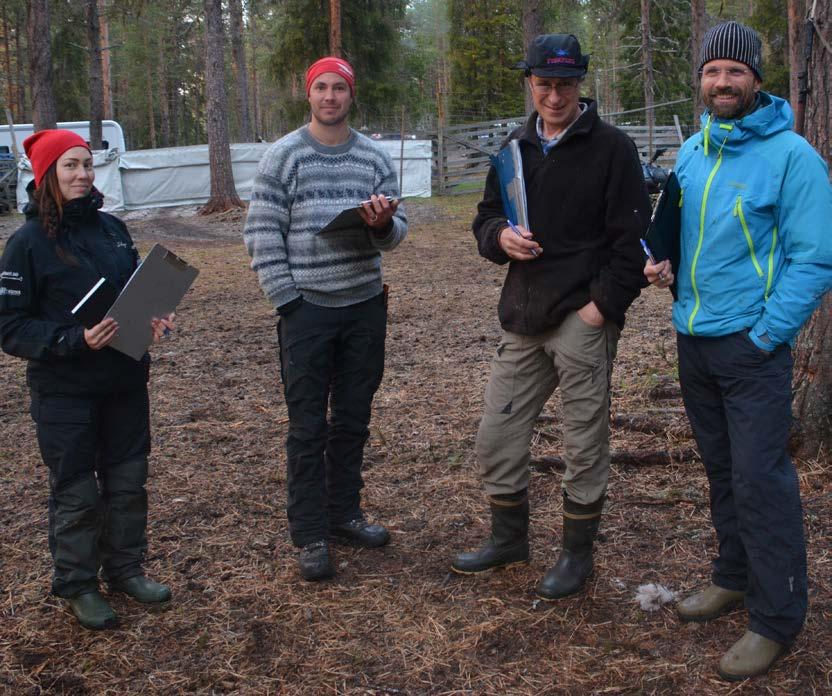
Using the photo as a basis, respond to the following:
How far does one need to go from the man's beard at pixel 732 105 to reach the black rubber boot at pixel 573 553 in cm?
147

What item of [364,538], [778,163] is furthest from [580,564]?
[778,163]

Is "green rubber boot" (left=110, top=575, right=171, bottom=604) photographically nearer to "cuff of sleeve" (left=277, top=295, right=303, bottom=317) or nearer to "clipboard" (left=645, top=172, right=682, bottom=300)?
"cuff of sleeve" (left=277, top=295, right=303, bottom=317)

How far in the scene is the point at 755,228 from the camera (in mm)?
2707

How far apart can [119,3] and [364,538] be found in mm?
21320

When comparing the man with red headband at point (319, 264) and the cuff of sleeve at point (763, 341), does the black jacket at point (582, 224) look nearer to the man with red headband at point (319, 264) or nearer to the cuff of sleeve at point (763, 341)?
the cuff of sleeve at point (763, 341)

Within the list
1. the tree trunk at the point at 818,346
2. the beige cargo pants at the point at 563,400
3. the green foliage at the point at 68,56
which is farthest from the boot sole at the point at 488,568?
the green foliage at the point at 68,56

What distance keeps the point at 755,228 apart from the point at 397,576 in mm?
1971

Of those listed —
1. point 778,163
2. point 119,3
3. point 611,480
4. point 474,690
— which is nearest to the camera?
point 778,163

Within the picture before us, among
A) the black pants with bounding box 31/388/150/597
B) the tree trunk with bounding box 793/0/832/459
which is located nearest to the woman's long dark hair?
the black pants with bounding box 31/388/150/597

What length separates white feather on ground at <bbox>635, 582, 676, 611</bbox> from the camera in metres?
3.24

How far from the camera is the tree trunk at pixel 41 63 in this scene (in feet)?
49.2

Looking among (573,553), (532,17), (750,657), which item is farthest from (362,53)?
(750,657)

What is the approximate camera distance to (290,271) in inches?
141

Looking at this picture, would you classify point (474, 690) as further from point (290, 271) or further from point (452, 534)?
point (290, 271)
